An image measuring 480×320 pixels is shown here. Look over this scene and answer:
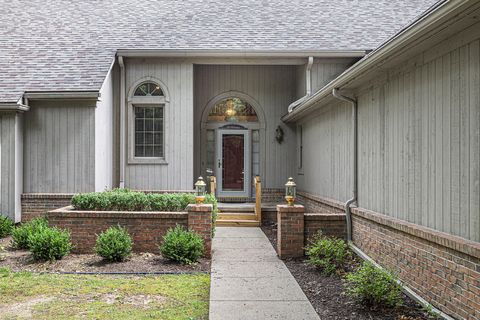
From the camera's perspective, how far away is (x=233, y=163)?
15609 mm

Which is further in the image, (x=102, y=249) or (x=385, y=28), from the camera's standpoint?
(x=385, y=28)

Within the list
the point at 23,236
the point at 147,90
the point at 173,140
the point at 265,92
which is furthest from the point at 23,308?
the point at 265,92

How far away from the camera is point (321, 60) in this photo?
46.1 ft

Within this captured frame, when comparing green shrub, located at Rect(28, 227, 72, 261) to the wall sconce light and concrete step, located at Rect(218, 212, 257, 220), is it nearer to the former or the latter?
concrete step, located at Rect(218, 212, 257, 220)

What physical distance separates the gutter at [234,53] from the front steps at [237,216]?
436cm

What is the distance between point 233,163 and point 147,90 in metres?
3.76

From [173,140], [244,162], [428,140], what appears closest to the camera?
[428,140]

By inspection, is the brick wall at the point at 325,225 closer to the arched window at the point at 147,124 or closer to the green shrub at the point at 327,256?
the green shrub at the point at 327,256

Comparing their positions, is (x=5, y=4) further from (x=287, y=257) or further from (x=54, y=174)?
(x=287, y=257)

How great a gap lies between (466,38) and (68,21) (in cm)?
1361

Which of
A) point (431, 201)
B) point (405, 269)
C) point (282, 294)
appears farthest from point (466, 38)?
point (282, 294)

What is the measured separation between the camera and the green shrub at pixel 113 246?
7805 millimetres

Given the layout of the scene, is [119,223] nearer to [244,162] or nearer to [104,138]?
[104,138]

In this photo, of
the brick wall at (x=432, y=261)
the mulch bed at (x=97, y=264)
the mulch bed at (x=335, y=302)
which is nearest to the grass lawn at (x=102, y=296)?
the mulch bed at (x=97, y=264)
